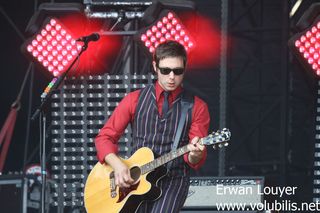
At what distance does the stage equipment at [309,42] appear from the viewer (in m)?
8.04

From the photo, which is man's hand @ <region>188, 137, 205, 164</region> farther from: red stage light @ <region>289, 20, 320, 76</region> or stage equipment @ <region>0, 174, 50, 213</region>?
stage equipment @ <region>0, 174, 50, 213</region>

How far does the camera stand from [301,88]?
12117 mm

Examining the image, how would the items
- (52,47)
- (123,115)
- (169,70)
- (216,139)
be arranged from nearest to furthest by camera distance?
1. (216,139)
2. (169,70)
3. (123,115)
4. (52,47)

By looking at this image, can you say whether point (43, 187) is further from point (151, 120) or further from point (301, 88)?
point (301, 88)

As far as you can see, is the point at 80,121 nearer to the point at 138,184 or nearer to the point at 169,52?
the point at 138,184

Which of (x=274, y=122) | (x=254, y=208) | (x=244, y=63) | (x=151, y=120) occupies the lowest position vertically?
(x=254, y=208)

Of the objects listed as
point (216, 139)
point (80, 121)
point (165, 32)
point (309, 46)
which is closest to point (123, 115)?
point (216, 139)

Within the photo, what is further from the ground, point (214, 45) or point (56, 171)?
point (214, 45)

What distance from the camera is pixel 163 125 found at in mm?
6125

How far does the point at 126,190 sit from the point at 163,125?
535mm

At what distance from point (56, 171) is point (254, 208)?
212 cm

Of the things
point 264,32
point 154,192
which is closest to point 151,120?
point 154,192

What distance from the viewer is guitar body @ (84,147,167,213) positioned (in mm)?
6020

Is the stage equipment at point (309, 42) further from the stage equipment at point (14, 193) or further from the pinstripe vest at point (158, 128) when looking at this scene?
the stage equipment at point (14, 193)
